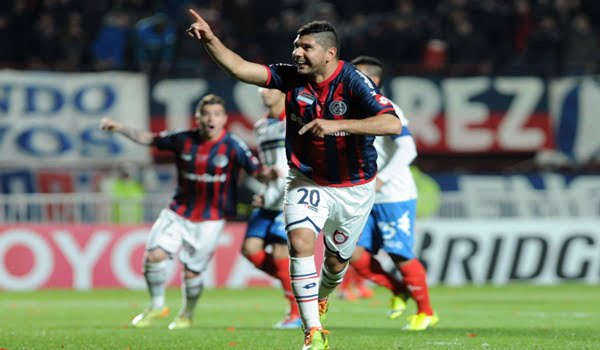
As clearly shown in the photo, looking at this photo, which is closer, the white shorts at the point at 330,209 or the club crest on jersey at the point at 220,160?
the white shorts at the point at 330,209

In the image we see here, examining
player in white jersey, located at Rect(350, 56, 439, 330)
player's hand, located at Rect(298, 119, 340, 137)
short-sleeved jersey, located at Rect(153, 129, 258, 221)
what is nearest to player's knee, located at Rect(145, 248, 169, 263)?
short-sleeved jersey, located at Rect(153, 129, 258, 221)

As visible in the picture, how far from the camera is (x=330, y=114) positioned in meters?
8.00

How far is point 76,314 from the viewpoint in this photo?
1338 cm

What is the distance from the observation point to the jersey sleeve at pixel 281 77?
26.2 ft

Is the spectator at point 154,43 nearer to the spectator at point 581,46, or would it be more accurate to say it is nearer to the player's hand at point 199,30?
the spectator at point 581,46

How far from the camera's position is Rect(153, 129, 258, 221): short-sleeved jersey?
11.4 m

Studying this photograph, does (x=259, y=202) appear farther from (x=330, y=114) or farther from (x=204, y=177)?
(x=330, y=114)

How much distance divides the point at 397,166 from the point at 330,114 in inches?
101

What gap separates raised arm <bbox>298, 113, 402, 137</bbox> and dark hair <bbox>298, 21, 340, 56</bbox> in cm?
60

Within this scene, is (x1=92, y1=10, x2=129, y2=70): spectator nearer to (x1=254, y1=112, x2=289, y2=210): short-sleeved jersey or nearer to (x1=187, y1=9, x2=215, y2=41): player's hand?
(x1=254, y1=112, x2=289, y2=210): short-sleeved jersey

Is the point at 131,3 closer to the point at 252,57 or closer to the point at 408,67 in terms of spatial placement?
the point at 252,57

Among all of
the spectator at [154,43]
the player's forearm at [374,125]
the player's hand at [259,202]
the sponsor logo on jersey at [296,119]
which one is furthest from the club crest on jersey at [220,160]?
the spectator at [154,43]

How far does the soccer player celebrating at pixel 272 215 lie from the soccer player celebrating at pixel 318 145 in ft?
9.50

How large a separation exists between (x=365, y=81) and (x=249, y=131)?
40.0ft
